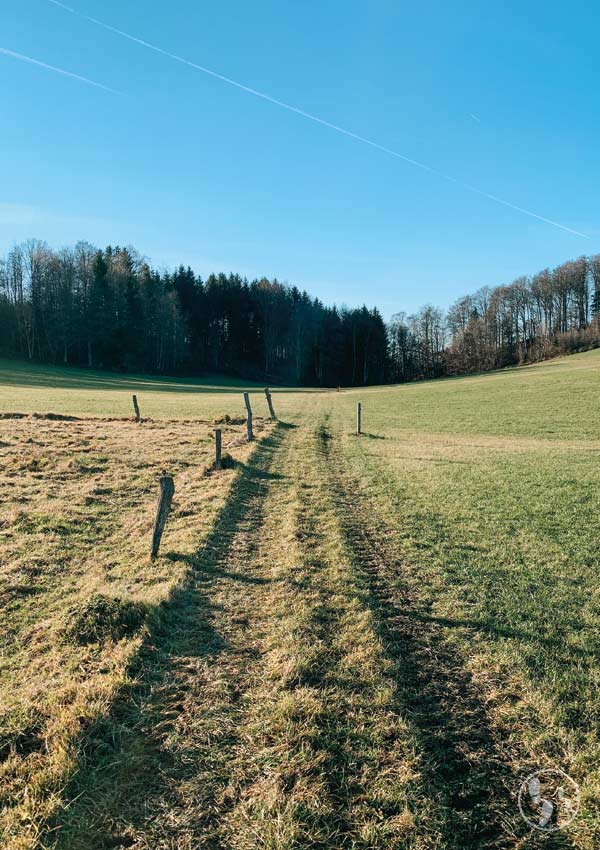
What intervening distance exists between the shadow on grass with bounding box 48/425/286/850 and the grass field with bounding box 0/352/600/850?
0.05ft

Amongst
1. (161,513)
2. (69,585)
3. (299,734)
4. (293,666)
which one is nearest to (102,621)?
(69,585)

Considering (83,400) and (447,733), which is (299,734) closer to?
(447,733)

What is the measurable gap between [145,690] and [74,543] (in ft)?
14.3

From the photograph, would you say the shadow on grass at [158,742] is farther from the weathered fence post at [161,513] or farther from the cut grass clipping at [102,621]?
the weathered fence post at [161,513]

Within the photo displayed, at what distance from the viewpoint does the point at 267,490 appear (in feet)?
38.6

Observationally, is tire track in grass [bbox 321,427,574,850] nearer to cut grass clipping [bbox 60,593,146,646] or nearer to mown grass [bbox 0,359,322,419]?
cut grass clipping [bbox 60,593,146,646]

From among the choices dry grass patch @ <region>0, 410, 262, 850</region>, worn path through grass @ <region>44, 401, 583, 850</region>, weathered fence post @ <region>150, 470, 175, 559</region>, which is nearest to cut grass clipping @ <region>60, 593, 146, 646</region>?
dry grass patch @ <region>0, 410, 262, 850</region>

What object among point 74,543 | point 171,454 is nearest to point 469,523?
point 74,543

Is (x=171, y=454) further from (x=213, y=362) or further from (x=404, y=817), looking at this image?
(x=213, y=362)

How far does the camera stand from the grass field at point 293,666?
3.11m

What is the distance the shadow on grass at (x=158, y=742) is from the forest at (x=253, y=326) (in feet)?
232

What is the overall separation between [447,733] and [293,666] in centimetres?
154

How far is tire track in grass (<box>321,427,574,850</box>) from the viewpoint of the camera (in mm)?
3033

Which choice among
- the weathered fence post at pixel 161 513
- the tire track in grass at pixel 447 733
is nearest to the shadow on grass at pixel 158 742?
the weathered fence post at pixel 161 513
